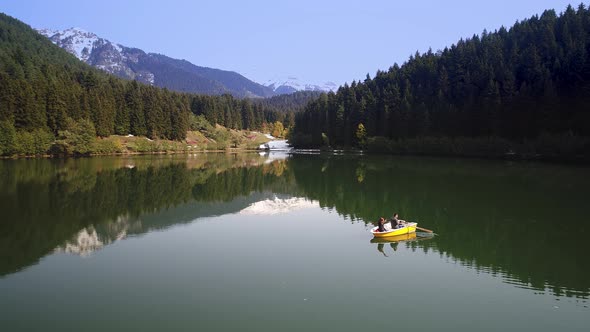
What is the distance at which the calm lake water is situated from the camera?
11758 mm

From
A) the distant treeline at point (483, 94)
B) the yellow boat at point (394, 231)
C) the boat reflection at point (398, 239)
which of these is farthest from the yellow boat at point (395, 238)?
the distant treeline at point (483, 94)

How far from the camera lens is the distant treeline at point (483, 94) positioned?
71625 millimetres

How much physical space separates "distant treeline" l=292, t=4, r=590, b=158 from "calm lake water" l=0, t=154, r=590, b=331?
44.7 meters

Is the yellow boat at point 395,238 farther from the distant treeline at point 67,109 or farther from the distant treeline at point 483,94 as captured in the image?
the distant treeline at point 67,109

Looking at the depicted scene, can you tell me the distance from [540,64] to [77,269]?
8859 centimetres

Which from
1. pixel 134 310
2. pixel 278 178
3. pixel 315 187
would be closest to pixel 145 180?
pixel 278 178

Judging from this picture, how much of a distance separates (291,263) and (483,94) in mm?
80147

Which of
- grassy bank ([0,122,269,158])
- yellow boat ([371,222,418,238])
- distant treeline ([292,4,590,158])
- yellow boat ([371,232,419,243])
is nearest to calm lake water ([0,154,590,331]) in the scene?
yellow boat ([371,232,419,243])

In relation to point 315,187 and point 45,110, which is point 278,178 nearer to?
point 315,187

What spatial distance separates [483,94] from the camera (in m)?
85.6

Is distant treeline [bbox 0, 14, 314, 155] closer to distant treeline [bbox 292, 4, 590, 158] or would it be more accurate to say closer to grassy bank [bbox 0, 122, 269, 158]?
grassy bank [bbox 0, 122, 269, 158]

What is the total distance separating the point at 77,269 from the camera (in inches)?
626

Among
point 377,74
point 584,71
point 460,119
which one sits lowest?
point 460,119

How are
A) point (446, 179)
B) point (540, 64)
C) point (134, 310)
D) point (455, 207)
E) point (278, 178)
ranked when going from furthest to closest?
point (540, 64) → point (278, 178) → point (446, 179) → point (455, 207) → point (134, 310)
